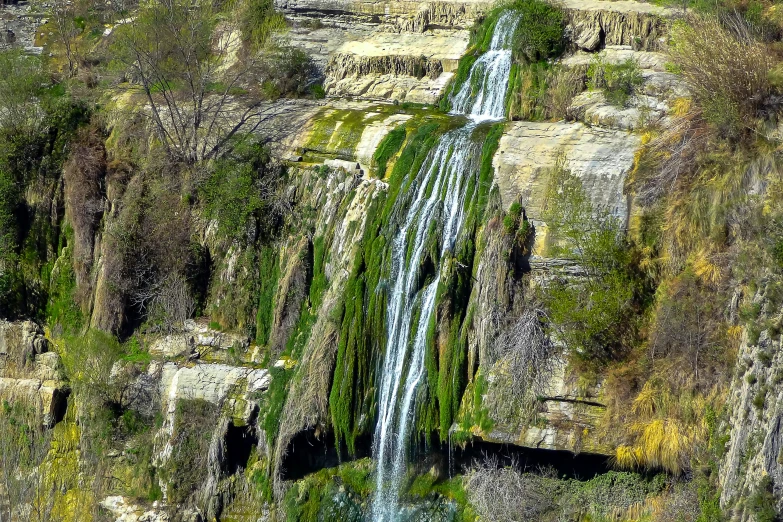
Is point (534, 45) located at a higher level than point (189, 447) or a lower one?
higher

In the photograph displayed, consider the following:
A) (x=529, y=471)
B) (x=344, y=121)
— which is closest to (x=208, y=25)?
(x=344, y=121)

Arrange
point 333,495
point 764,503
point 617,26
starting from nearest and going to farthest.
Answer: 1. point 764,503
2. point 333,495
3. point 617,26

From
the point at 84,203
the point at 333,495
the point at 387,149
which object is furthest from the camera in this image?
the point at 84,203

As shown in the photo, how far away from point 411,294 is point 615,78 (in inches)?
308

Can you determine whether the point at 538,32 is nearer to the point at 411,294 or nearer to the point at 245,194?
the point at 411,294

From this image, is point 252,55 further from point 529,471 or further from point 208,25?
point 529,471

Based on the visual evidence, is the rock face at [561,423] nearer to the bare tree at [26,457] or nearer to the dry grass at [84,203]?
the bare tree at [26,457]

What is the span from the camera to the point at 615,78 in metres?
28.5

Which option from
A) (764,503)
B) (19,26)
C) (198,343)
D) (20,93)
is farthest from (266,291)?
(19,26)

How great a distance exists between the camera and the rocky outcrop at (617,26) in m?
30.5

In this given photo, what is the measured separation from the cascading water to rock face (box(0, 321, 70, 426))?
1012 centimetres

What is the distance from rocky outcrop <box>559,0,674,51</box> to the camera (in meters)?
30.5

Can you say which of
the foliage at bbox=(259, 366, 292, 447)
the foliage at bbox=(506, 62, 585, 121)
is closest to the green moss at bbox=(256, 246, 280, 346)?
the foliage at bbox=(259, 366, 292, 447)

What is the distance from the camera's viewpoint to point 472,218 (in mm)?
26281
